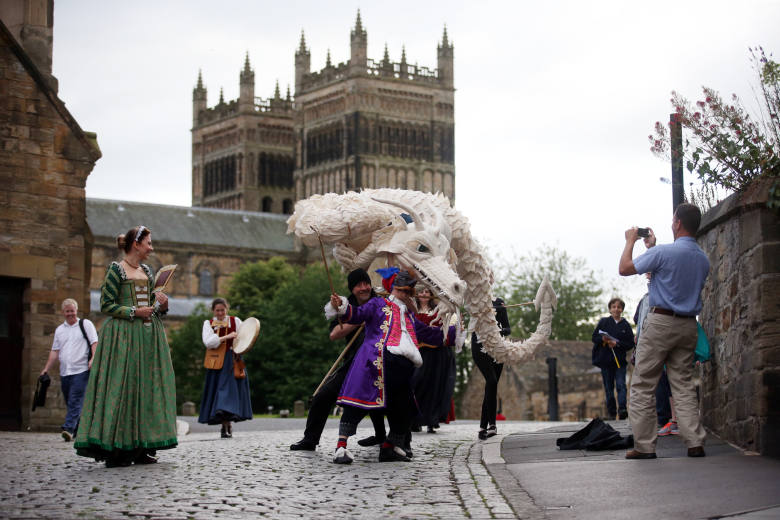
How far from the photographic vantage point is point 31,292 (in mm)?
17250

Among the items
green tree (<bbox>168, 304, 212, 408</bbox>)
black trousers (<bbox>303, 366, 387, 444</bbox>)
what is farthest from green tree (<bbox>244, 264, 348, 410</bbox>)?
black trousers (<bbox>303, 366, 387, 444</bbox>)

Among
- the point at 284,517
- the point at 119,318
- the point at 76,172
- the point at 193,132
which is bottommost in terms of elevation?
the point at 284,517

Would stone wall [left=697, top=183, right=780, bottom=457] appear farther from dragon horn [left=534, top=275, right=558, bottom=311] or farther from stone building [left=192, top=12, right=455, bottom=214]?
stone building [left=192, top=12, right=455, bottom=214]

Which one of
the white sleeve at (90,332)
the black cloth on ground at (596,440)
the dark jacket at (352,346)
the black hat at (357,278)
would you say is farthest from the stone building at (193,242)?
the black cloth on ground at (596,440)

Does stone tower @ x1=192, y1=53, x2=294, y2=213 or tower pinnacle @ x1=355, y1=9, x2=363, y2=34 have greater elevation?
tower pinnacle @ x1=355, y1=9, x2=363, y2=34

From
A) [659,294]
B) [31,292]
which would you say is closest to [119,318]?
[659,294]

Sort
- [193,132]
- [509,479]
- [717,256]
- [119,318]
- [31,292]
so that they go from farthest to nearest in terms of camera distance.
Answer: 1. [193,132]
2. [31,292]
3. [717,256]
4. [119,318]
5. [509,479]

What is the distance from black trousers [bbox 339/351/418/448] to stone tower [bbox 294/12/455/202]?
320 ft

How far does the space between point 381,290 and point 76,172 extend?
833 cm

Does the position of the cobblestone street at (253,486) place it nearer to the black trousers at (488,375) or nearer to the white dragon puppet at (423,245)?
the black trousers at (488,375)

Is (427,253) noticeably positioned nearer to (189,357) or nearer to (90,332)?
(90,332)

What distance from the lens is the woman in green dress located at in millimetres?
9695

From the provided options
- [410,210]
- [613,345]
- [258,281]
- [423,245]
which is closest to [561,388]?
[613,345]

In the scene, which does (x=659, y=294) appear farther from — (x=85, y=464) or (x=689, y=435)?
(x=85, y=464)
